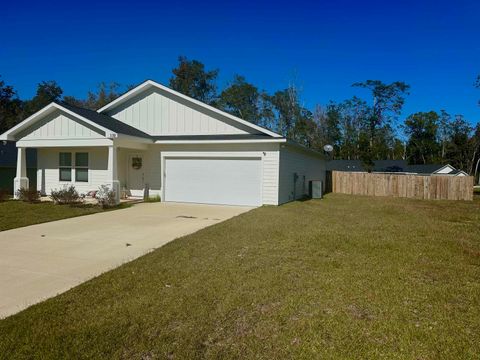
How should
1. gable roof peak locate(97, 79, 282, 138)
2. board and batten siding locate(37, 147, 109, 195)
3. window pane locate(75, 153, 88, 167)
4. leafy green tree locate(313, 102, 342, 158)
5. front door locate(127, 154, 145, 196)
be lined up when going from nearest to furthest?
gable roof peak locate(97, 79, 282, 138)
front door locate(127, 154, 145, 196)
board and batten siding locate(37, 147, 109, 195)
window pane locate(75, 153, 88, 167)
leafy green tree locate(313, 102, 342, 158)

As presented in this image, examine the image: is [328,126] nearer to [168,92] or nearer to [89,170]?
[168,92]

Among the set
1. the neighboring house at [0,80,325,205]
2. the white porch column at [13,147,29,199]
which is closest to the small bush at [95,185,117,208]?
the neighboring house at [0,80,325,205]

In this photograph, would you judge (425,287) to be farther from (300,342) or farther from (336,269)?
(300,342)

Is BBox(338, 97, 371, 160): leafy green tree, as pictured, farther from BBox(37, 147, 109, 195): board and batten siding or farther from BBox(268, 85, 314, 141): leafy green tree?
BBox(37, 147, 109, 195): board and batten siding

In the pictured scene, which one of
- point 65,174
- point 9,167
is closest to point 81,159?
point 65,174

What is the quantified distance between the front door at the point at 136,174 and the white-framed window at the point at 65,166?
10.1 ft

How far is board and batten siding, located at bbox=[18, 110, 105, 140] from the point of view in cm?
1431

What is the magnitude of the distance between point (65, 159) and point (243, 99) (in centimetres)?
3602

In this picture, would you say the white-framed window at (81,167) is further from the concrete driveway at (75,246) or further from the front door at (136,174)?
the concrete driveway at (75,246)

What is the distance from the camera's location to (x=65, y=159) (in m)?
17.2

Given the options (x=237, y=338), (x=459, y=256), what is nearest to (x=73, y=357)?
(x=237, y=338)

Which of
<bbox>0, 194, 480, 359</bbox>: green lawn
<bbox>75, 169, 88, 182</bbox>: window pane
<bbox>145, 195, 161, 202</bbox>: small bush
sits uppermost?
<bbox>75, 169, 88, 182</bbox>: window pane

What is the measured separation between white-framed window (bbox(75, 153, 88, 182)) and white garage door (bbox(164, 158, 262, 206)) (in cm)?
422

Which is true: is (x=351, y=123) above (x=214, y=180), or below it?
above
